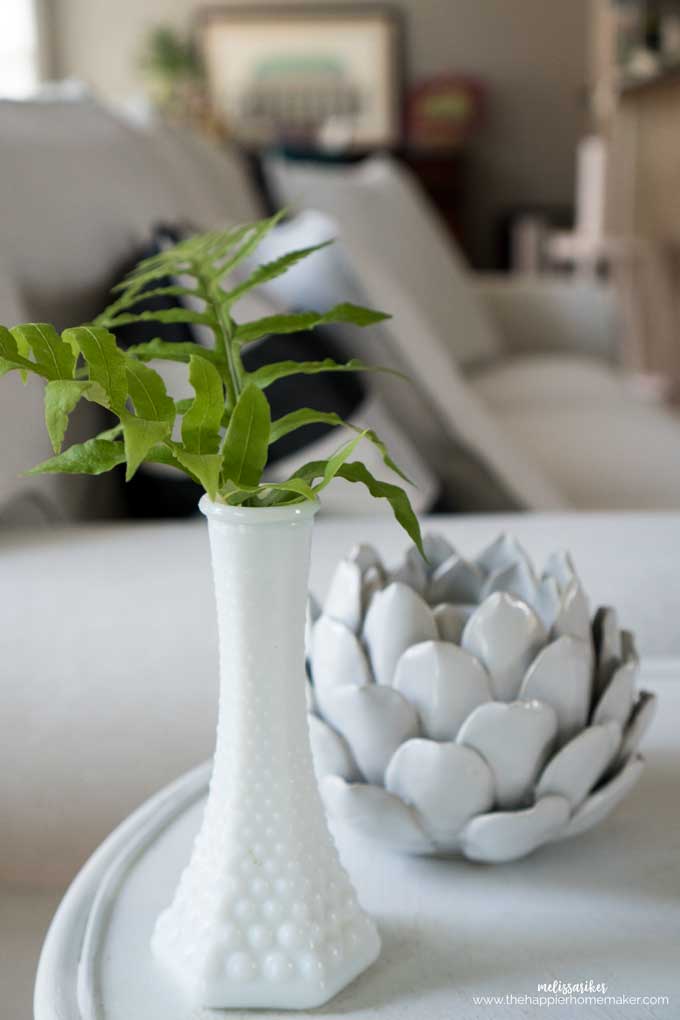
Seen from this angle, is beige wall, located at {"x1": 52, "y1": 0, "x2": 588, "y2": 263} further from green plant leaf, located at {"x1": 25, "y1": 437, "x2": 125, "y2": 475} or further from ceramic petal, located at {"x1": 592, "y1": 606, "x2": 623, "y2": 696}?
green plant leaf, located at {"x1": 25, "y1": 437, "x2": 125, "y2": 475}

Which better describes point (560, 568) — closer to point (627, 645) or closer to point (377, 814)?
point (627, 645)

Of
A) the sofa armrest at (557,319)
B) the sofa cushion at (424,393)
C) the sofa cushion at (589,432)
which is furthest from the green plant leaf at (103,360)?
the sofa armrest at (557,319)

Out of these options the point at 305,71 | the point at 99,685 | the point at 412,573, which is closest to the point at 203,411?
the point at 412,573

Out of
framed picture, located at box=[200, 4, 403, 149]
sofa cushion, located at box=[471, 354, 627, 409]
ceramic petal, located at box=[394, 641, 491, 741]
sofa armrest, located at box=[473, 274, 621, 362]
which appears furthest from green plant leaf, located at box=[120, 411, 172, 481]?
framed picture, located at box=[200, 4, 403, 149]

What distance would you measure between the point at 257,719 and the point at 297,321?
0.16 m

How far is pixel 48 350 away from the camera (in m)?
0.36

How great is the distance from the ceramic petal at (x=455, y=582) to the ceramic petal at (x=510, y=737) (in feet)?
0.36

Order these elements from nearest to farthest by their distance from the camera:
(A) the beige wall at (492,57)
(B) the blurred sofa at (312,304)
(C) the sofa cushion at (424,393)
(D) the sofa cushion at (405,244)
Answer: (B) the blurred sofa at (312,304) < (C) the sofa cushion at (424,393) < (D) the sofa cushion at (405,244) < (A) the beige wall at (492,57)

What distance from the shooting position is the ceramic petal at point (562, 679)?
49 centimetres

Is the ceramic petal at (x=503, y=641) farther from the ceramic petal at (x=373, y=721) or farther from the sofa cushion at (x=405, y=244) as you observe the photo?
the sofa cushion at (x=405, y=244)

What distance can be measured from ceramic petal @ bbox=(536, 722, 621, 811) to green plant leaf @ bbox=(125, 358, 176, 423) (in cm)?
24

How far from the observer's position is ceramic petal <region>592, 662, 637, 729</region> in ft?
1.66

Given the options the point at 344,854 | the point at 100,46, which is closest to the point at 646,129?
the point at 100,46

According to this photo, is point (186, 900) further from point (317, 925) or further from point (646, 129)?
point (646, 129)
